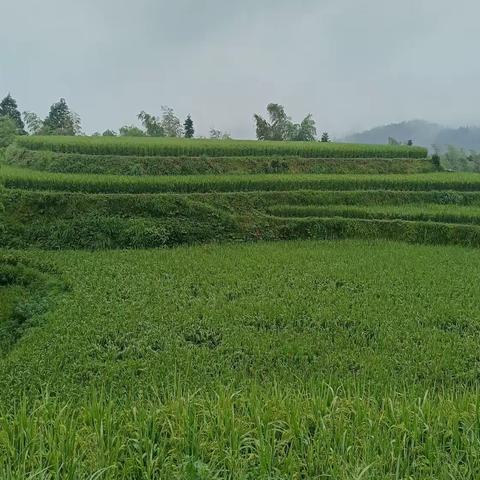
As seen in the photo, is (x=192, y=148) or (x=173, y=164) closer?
(x=173, y=164)

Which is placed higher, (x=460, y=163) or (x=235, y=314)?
(x=460, y=163)

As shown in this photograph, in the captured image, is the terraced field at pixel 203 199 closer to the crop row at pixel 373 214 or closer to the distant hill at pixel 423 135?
the crop row at pixel 373 214

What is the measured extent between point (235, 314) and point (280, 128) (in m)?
31.5

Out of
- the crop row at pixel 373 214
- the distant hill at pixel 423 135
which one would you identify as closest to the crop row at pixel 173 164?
the crop row at pixel 373 214

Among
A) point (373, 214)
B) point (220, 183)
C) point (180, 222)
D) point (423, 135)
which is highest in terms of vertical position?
point (423, 135)

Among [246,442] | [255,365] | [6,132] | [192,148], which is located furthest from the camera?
[6,132]

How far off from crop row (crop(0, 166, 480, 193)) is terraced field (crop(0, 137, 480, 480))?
0.18ft

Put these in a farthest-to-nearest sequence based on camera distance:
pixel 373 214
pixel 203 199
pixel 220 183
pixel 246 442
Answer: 1. pixel 220 183
2. pixel 373 214
3. pixel 203 199
4. pixel 246 442

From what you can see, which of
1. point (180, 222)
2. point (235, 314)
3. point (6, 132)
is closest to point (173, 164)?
point (180, 222)

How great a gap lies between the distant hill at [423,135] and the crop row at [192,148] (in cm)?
13708

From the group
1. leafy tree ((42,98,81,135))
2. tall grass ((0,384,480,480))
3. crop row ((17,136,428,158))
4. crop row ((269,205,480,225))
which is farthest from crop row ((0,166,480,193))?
leafy tree ((42,98,81,135))

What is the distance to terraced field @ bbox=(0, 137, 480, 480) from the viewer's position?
9.27ft

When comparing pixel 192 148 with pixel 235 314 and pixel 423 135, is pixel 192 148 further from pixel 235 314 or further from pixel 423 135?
pixel 423 135

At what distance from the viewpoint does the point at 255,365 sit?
576 cm
